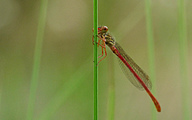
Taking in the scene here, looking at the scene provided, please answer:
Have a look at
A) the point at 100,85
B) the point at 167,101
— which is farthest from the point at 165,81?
the point at 100,85

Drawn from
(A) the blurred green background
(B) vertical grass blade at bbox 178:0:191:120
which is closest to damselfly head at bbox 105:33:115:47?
(A) the blurred green background

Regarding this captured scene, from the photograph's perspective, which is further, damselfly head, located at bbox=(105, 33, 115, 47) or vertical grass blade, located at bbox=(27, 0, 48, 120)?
damselfly head, located at bbox=(105, 33, 115, 47)

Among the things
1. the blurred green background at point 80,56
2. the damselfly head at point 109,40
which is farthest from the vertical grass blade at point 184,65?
the blurred green background at point 80,56

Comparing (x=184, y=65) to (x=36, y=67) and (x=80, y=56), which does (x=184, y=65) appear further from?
(x=80, y=56)

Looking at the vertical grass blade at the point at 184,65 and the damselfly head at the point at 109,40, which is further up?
the damselfly head at the point at 109,40

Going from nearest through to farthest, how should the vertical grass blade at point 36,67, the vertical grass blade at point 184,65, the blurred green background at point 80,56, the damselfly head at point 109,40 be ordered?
the vertical grass blade at point 36,67, the vertical grass blade at point 184,65, the damselfly head at point 109,40, the blurred green background at point 80,56

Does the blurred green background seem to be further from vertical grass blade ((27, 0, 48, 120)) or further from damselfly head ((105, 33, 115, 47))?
vertical grass blade ((27, 0, 48, 120))

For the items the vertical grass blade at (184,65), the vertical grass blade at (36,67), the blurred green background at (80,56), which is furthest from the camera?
the blurred green background at (80,56)

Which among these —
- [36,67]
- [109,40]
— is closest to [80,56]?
[109,40]

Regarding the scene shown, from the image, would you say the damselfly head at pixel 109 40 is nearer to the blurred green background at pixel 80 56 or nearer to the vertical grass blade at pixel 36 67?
the blurred green background at pixel 80 56
